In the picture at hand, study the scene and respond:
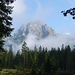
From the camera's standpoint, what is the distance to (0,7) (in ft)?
54.5

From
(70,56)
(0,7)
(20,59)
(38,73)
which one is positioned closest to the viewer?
(0,7)

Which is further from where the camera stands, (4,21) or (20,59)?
(20,59)

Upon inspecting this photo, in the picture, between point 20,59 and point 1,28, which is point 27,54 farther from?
point 1,28

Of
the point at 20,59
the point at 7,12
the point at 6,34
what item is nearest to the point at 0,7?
the point at 7,12

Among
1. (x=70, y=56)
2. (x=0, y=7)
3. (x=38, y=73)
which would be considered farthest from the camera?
(x=70, y=56)

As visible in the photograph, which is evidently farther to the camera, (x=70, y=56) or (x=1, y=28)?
(x=70, y=56)

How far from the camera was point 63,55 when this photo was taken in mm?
163750

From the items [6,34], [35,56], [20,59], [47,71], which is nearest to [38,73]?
[47,71]

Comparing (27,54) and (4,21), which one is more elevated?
(27,54)

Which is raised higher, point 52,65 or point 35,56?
point 35,56

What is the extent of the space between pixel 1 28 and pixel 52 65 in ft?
233

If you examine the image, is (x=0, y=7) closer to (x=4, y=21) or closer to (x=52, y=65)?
(x=4, y=21)

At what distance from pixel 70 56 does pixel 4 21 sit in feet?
482

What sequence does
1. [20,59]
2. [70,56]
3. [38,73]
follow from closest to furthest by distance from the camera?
[38,73] → [70,56] → [20,59]
